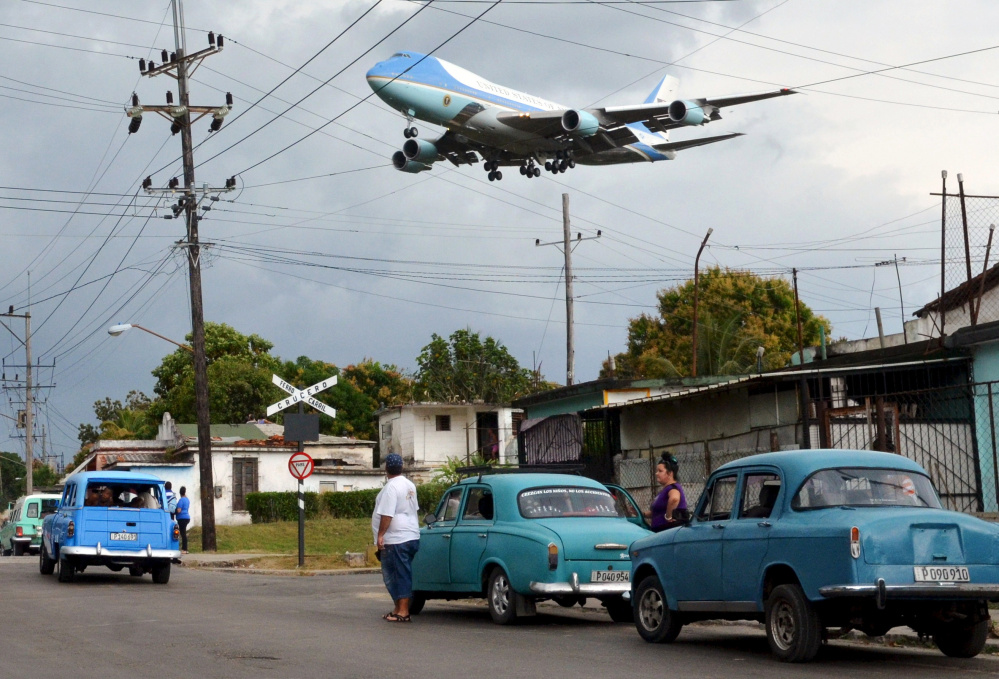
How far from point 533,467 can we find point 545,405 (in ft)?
46.6

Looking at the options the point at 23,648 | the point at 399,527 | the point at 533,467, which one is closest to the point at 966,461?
the point at 533,467

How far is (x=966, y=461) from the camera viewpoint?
701 inches

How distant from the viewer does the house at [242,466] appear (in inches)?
1944

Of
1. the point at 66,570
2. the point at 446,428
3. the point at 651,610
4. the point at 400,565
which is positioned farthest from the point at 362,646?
the point at 446,428

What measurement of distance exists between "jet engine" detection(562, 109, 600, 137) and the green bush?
16.1 meters

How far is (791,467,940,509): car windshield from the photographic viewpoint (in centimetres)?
927

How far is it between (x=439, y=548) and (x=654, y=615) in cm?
331

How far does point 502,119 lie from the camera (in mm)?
33219

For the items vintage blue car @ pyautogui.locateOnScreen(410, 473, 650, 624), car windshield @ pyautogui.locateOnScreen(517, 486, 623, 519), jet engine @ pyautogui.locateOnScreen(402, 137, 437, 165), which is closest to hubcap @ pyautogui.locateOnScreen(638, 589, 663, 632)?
vintage blue car @ pyautogui.locateOnScreen(410, 473, 650, 624)

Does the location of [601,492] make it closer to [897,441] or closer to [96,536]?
[897,441]

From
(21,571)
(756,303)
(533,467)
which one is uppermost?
(756,303)

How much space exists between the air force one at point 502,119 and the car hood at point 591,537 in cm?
2022

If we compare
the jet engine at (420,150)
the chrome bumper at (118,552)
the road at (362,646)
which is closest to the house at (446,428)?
the jet engine at (420,150)

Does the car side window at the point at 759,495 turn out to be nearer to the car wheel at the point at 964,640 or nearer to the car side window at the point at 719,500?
the car side window at the point at 719,500
